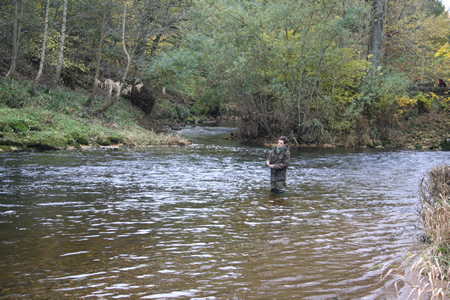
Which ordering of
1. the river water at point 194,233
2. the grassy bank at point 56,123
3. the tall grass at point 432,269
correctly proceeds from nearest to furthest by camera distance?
the tall grass at point 432,269, the river water at point 194,233, the grassy bank at point 56,123

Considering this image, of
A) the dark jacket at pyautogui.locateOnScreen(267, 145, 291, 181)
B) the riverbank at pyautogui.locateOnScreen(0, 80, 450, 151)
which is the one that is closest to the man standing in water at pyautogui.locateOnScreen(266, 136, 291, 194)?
the dark jacket at pyautogui.locateOnScreen(267, 145, 291, 181)

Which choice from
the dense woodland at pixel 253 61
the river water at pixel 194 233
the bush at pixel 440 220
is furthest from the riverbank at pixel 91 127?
the bush at pixel 440 220

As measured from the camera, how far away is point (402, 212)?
9.07m

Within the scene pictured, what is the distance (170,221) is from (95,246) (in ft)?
6.29

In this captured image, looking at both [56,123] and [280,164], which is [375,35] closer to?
[56,123]

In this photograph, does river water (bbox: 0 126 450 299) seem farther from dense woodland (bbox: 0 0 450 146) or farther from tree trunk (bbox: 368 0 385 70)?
tree trunk (bbox: 368 0 385 70)

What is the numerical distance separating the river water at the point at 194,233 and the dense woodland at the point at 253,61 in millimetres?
13104

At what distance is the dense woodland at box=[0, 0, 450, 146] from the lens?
978 inches

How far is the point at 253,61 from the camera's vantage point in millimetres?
26719

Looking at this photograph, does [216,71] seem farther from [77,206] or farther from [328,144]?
[77,206]

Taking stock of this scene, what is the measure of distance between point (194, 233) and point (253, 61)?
2115 centimetres

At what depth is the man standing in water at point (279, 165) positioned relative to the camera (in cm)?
1084

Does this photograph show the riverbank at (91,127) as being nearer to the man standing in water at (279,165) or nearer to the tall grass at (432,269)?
the man standing in water at (279,165)

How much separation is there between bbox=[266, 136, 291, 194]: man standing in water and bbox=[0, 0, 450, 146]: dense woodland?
15.4 meters
